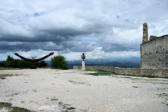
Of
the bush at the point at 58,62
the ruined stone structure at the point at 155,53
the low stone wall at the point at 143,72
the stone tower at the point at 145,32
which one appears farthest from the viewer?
the stone tower at the point at 145,32

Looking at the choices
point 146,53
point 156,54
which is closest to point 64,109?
point 156,54

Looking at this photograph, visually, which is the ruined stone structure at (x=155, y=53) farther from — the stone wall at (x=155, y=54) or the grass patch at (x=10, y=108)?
the grass patch at (x=10, y=108)

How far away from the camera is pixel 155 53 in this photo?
2111 centimetres

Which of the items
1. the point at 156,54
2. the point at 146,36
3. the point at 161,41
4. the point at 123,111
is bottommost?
the point at 123,111

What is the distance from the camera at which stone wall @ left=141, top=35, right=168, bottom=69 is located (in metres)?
18.8

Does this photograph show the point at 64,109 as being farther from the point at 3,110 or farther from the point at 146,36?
the point at 146,36

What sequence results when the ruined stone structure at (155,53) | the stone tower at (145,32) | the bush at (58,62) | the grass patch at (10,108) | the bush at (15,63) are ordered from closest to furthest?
the grass patch at (10,108) → the ruined stone structure at (155,53) → the bush at (15,63) → the bush at (58,62) → the stone tower at (145,32)

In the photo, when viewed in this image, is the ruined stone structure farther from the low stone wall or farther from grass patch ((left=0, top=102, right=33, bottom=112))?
grass patch ((left=0, top=102, right=33, bottom=112))

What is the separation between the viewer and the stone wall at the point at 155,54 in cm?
1880

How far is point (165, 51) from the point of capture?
1867 centimetres

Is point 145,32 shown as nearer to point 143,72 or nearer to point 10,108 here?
point 143,72

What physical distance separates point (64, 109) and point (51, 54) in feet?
77.2

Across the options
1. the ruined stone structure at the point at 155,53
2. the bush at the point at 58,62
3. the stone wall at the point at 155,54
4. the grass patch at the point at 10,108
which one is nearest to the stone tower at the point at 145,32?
the ruined stone structure at the point at 155,53

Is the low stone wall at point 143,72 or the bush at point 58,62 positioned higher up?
the bush at point 58,62
